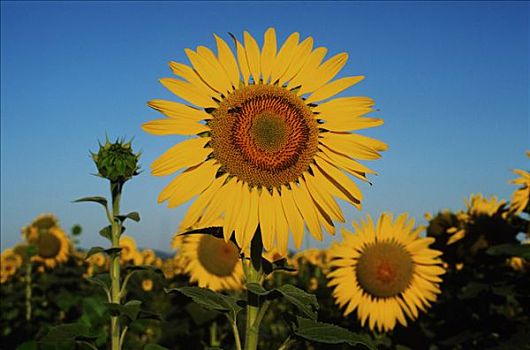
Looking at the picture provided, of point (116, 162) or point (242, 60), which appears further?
point (116, 162)

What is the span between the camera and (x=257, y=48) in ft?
9.12

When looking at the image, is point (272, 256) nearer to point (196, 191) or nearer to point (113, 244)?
point (113, 244)

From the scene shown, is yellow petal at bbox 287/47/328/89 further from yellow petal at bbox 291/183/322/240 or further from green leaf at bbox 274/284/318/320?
green leaf at bbox 274/284/318/320

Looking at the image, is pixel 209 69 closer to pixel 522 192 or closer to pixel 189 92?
pixel 189 92

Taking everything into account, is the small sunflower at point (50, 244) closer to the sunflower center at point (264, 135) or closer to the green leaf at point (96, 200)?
the green leaf at point (96, 200)

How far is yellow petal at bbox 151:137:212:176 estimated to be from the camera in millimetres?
2578

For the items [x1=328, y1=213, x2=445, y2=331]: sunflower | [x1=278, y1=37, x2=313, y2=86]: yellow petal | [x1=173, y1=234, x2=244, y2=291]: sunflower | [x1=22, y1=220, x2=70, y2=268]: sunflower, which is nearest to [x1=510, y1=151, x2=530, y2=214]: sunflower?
[x1=328, y1=213, x2=445, y2=331]: sunflower

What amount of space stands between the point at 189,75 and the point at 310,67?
58 centimetres

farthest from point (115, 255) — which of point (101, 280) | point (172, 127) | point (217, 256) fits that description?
point (217, 256)

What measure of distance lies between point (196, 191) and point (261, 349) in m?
5.19

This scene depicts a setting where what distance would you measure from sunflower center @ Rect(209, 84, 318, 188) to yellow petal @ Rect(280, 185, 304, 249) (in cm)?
7

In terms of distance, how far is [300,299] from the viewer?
7.72ft

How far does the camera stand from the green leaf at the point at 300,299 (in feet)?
7.47

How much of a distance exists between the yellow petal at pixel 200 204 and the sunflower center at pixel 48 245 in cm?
954
